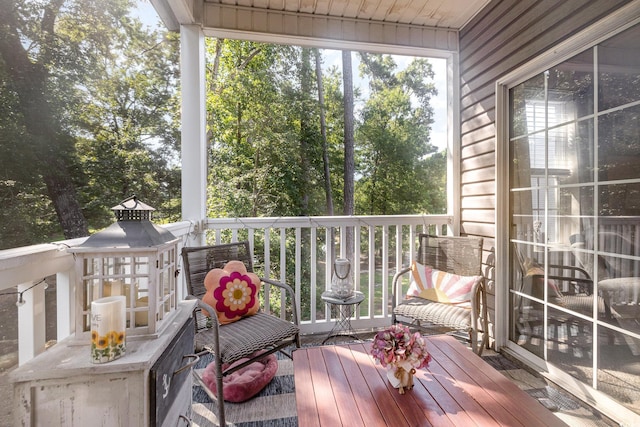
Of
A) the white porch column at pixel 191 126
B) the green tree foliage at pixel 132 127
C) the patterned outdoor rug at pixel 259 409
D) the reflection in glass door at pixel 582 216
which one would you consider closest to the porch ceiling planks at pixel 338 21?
the white porch column at pixel 191 126

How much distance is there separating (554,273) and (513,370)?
83 cm

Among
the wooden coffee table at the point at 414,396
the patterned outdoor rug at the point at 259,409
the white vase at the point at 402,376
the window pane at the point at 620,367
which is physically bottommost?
the patterned outdoor rug at the point at 259,409

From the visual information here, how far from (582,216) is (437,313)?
1.17m

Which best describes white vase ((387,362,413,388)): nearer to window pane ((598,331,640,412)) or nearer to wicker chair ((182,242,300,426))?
wicker chair ((182,242,300,426))

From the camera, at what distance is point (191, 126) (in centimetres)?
255

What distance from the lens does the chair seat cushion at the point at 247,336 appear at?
67.2 inches

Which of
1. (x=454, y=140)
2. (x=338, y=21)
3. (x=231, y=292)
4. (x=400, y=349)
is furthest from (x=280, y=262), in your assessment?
(x=338, y=21)

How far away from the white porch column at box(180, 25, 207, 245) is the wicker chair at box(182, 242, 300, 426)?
0.40m

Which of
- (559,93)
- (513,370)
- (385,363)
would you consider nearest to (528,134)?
(559,93)

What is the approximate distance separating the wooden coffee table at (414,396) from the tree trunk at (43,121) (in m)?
1.37

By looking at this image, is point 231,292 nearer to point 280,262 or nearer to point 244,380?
point 244,380

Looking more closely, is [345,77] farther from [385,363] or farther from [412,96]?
[385,363]

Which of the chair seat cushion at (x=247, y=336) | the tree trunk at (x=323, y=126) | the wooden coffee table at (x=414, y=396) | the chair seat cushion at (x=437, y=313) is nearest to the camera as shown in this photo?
the wooden coffee table at (x=414, y=396)

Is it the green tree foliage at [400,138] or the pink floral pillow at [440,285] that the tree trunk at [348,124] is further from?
the pink floral pillow at [440,285]
